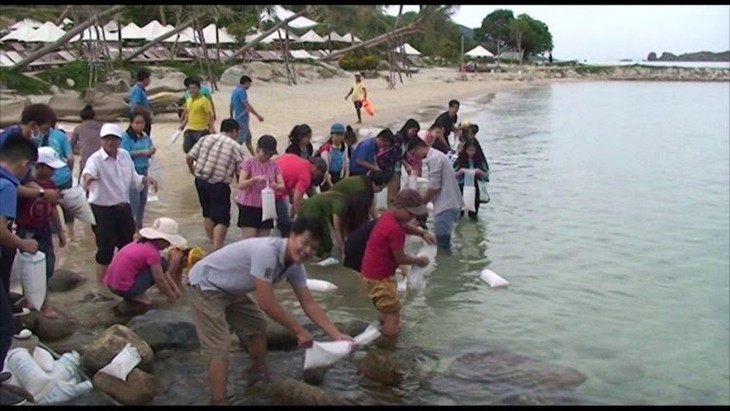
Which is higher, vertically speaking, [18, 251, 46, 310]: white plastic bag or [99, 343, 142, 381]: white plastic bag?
[18, 251, 46, 310]: white plastic bag

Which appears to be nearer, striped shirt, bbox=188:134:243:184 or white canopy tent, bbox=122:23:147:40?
striped shirt, bbox=188:134:243:184

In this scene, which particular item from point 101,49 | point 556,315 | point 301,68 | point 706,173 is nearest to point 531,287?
point 556,315

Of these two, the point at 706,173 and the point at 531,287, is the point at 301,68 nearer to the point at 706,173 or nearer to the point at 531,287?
the point at 706,173

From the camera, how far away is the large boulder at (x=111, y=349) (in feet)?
17.9

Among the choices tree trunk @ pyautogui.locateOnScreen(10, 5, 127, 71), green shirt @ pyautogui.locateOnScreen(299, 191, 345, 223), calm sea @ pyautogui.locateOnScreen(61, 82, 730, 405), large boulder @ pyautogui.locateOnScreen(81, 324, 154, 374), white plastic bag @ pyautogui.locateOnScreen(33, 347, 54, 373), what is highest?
tree trunk @ pyautogui.locateOnScreen(10, 5, 127, 71)

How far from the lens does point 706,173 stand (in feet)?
66.7

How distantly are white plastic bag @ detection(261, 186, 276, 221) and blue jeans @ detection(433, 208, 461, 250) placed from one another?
6.71ft

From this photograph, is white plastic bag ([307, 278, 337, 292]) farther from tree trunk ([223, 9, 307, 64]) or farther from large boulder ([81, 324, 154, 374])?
tree trunk ([223, 9, 307, 64])

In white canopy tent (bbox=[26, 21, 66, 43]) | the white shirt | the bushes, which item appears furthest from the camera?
the bushes

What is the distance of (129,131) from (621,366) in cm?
597

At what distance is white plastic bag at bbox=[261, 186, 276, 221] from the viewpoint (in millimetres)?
8312

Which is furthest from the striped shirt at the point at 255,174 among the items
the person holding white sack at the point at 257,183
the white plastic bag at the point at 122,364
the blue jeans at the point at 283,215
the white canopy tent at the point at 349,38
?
the white canopy tent at the point at 349,38

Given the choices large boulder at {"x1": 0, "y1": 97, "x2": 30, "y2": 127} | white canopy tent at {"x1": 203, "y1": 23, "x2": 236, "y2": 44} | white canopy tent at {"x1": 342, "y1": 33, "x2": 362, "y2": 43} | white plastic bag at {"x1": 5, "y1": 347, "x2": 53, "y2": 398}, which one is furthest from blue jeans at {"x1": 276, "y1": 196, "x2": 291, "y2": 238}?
white canopy tent at {"x1": 342, "y1": 33, "x2": 362, "y2": 43}

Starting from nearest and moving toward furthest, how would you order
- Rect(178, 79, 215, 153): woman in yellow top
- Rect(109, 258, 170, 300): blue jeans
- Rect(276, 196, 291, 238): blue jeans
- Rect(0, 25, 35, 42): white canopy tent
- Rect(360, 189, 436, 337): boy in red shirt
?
1. Rect(360, 189, 436, 337): boy in red shirt
2. Rect(109, 258, 170, 300): blue jeans
3. Rect(276, 196, 291, 238): blue jeans
4. Rect(178, 79, 215, 153): woman in yellow top
5. Rect(0, 25, 35, 42): white canopy tent
